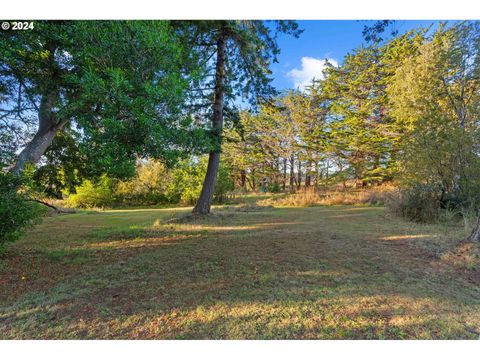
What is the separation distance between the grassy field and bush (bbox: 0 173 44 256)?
0.65 meters

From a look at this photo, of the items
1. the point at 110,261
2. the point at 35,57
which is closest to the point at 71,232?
the point at 110,261

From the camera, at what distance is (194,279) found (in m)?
3.07

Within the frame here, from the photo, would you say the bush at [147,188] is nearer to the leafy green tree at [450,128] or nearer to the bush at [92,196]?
the bush at [92,196]

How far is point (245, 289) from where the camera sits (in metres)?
2.72

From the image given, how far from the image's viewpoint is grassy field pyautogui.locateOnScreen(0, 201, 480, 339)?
1979 millimetres

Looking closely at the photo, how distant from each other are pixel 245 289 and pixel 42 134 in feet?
16.3

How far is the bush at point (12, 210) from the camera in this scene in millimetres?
3135

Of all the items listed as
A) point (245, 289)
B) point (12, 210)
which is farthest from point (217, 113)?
point (245, 289)

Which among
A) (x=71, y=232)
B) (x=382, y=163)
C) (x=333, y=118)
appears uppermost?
(x=333, y=118)

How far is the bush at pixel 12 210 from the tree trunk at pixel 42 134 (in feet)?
2.61

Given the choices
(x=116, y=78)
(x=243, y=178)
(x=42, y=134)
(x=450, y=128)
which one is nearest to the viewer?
(x=116, y=78)

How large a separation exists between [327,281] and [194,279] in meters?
1.81

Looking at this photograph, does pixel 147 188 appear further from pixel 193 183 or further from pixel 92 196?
pixel 193 183
